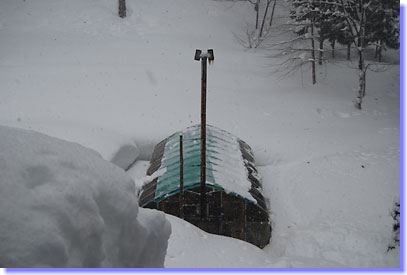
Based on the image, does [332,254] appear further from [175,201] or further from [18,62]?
[18,62]

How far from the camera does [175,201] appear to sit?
876 centimetres

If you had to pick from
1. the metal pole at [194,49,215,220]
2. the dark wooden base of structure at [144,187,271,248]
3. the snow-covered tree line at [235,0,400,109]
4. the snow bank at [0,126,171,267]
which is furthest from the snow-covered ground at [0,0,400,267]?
the snow-covered tree line at [235,0,400,109]

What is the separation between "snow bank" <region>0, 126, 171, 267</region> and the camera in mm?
2244

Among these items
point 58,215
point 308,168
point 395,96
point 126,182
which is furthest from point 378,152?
point 58,215

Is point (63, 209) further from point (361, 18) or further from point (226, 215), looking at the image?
point (361, 18)

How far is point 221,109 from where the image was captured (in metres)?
15.6

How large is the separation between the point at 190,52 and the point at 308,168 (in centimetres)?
1114

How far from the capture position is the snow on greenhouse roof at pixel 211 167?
8.76 m

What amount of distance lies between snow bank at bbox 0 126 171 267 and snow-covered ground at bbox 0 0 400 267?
12cm

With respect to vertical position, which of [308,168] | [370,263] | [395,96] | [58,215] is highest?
[58,215]

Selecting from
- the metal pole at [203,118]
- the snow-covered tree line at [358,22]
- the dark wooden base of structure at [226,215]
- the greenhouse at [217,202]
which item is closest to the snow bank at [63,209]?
the metal pole at [203,118]

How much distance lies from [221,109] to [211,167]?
6439 mm

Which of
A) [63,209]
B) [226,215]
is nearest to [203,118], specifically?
[226,215]

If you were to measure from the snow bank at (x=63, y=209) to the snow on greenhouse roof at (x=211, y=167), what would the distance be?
4444 millimetres
